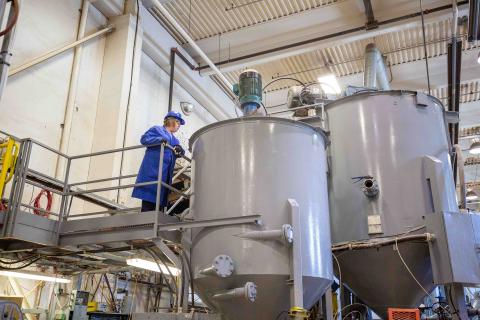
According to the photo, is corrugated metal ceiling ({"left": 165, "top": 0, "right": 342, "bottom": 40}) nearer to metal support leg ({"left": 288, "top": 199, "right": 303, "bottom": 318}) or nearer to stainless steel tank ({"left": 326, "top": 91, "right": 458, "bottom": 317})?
stainless steel tank ({"left": 326, "top": 91, "right": 458, "bottom": 317})

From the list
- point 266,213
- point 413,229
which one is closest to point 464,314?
point 413,229

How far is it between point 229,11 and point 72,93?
3.55 m

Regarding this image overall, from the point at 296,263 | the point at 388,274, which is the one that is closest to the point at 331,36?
the point at 388,274

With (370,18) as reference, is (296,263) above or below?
below

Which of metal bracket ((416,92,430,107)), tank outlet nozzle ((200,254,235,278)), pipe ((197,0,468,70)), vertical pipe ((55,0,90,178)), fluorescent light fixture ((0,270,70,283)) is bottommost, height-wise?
tank outlet nozzle ((200,254,235,278))

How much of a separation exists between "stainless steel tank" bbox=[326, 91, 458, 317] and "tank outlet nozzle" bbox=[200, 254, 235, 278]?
5.01 feet

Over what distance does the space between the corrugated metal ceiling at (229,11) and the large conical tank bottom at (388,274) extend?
566cm

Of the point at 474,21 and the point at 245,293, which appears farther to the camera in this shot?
the point at 474,21

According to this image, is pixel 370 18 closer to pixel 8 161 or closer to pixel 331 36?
pixel 331 36

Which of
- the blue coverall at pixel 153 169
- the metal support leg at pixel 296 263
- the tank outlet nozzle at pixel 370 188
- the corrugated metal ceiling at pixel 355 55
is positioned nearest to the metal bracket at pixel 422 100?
the tank outlet nozzle at pixel 370 188

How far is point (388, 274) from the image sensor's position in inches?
161

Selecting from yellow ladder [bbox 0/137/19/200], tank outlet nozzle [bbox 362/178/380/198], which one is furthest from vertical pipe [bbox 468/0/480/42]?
yellow ladder [bbox 0/137/19/200]

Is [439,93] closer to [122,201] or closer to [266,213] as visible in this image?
[122,201]

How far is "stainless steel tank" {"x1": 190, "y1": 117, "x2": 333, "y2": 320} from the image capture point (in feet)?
10.6
